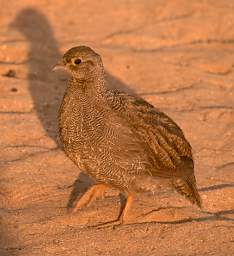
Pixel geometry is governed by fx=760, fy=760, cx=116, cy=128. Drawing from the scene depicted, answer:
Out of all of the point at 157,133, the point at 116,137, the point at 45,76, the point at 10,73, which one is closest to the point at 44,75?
the point at 45,76

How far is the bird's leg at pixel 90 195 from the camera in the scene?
277 inches

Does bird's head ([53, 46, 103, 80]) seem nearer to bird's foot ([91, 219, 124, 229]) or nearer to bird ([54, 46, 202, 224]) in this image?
bird ([54, 46, 202, 224])

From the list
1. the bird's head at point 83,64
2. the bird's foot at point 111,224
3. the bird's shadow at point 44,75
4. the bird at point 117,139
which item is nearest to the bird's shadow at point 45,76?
the bird's shadow at point 44,75

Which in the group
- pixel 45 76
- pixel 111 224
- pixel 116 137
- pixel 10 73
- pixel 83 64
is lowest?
pixel 111 224

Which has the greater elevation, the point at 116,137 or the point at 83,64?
the point at 83,64

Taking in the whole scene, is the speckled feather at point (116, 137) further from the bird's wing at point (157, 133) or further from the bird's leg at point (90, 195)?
the bird's leg at point (90, 195)

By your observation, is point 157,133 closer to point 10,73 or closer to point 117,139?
point 117,139

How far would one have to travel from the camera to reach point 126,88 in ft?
31.9

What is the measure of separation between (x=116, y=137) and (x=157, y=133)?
440 mm

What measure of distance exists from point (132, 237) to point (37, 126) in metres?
2.44

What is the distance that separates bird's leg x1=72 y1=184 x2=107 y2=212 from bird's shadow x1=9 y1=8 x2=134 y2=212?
0.15m

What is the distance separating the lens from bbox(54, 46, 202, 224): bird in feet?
21.6

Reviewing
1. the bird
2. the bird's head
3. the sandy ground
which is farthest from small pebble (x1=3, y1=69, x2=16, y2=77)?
the bird's head

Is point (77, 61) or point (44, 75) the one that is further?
point (44, 75)
